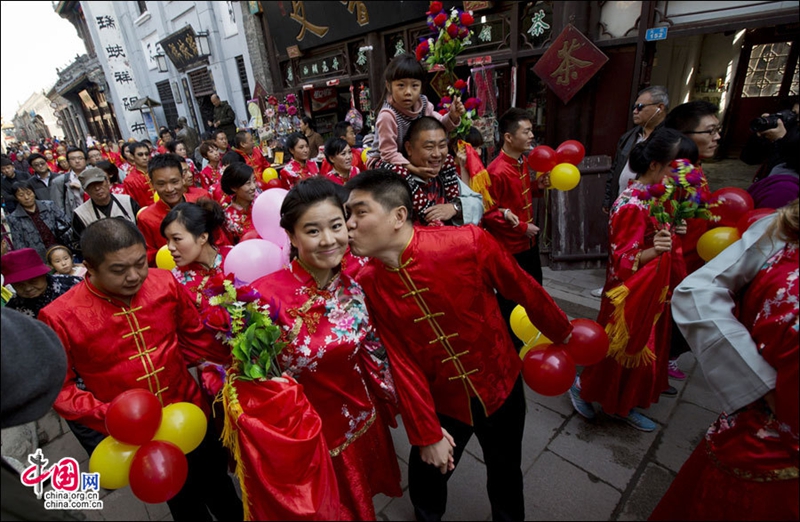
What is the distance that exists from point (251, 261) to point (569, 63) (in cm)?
552

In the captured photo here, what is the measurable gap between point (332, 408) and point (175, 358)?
2.88 feet

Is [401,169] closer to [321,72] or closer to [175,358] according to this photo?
[175,358]

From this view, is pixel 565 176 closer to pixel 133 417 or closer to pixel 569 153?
pixel 569 153

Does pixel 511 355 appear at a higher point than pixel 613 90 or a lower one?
lower

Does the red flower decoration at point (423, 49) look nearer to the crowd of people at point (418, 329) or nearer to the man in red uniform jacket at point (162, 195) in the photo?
the crowd of people at point (418, 329)

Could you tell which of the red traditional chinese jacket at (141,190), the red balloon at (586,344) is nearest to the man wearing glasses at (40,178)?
the red traditional chinese jacket at (141,190)

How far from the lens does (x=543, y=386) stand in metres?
1.78

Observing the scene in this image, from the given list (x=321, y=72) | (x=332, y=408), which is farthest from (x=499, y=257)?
(x=321, y=72)

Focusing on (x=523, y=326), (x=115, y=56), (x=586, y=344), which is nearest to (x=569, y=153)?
(x=523, y=326)

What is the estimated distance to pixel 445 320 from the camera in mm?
1720

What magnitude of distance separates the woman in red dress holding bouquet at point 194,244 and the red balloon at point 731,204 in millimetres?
2959

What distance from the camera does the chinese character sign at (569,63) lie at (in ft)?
17.9

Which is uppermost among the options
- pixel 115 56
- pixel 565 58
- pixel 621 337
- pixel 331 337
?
pixel 115 56

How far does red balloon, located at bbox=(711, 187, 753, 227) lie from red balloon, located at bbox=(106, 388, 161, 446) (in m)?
2.84
